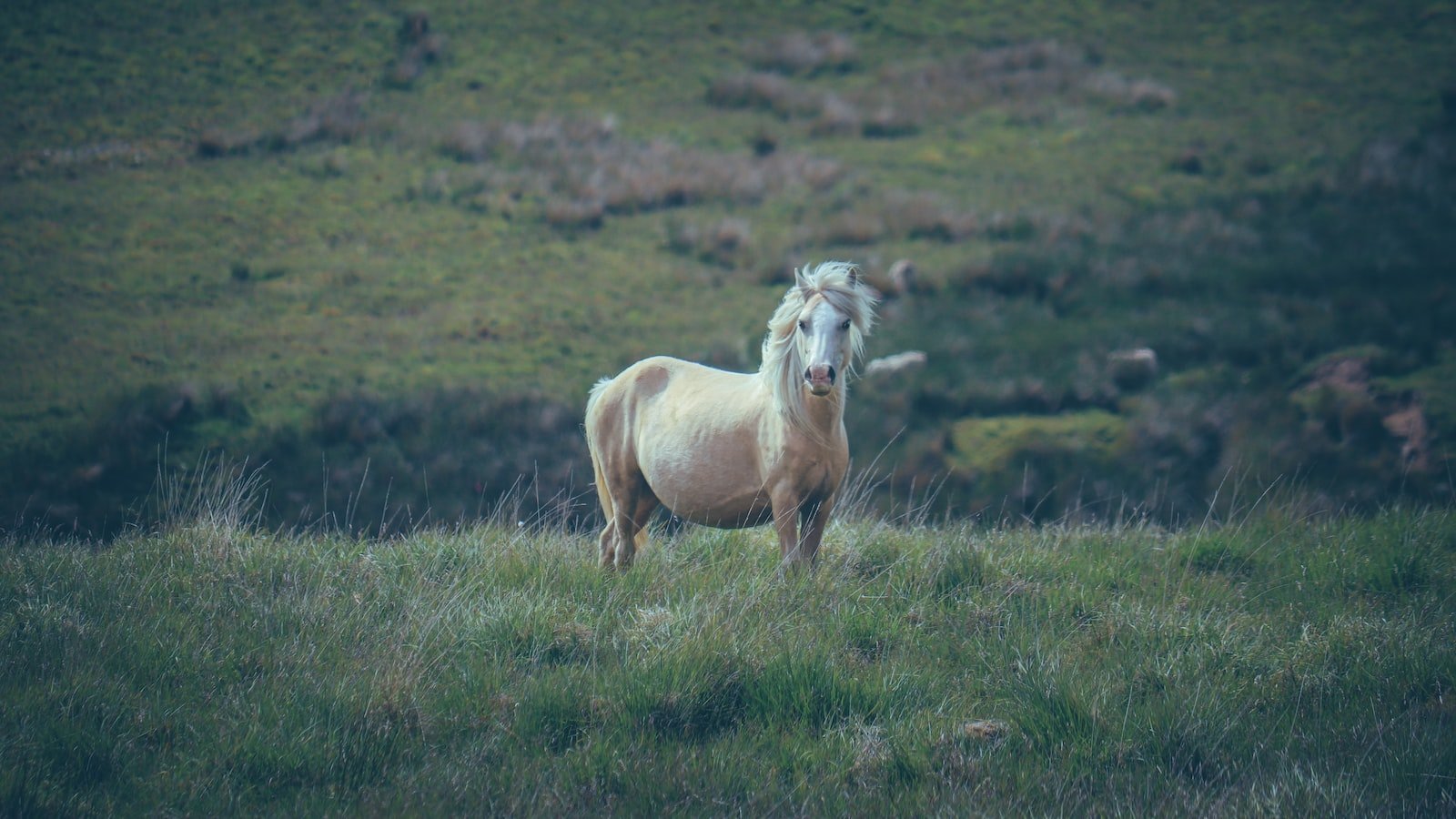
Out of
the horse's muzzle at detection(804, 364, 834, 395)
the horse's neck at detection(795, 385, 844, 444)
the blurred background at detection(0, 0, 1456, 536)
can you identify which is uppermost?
the horse's muzzle at detection(804, 364, 834, 395)

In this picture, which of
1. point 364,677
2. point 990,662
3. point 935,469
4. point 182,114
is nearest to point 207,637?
point 364,677

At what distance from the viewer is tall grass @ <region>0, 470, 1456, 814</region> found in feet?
15.9

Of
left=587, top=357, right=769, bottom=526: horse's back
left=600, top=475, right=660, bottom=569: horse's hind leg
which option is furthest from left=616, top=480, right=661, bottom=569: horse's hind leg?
left=587, top=357, right=769, bottom=526: horse's back

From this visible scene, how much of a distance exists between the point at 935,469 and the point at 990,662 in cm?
1219

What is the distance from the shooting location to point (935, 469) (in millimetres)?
18047

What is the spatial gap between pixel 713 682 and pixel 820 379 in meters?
1.59

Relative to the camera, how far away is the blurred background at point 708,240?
57.5ft

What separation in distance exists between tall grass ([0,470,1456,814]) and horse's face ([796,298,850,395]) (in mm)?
1270

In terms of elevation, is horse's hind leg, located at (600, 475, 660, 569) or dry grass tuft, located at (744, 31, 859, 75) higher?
dry grass tuft, located at (744, 31, 859, 75)

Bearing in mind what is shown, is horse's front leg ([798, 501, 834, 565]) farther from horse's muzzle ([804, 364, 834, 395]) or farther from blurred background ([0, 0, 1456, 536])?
blurred background ([0, 0, 1456, 536])

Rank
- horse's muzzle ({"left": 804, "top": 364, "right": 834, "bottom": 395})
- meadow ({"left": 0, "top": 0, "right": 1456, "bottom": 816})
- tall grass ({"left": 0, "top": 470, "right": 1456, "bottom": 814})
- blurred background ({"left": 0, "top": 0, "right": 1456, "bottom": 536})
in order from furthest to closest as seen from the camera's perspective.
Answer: blurred background ({"left": 0, "top": 0, "right": 1456, "bottom": 536}) < horse's muzzle ({"left": 804, "top": 364, "right": 834, "bottom": 395}) < meadow ({"left": 0, "top": 0, "right": 1456, "bottom": 816}) < tall grass ({"left": 0, "top": 470, "right": 1456, "bottom": 814})

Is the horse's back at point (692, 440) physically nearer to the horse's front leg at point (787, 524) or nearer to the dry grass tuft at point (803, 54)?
the horse's front leg at point (787, 524)

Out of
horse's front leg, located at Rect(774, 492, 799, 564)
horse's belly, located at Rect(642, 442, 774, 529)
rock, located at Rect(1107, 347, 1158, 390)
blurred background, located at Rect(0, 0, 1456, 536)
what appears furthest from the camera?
rock, located at Rect(1107, 347, 1158, 390)

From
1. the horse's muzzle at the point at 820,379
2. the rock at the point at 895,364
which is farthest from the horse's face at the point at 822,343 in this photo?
the rock at the point at 895,364
